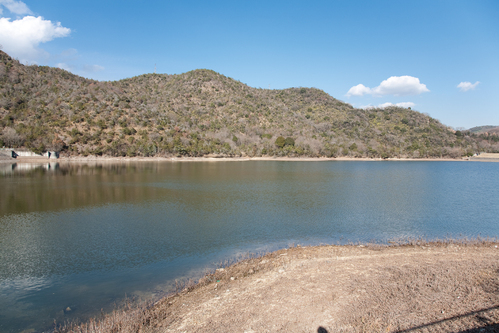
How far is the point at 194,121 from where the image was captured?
298 ft

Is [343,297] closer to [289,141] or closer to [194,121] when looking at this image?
[289,141]

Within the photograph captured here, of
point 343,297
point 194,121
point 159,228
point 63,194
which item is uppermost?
point 194,121

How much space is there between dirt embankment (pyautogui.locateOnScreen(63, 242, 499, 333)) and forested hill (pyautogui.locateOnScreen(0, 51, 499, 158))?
6608 centimetres

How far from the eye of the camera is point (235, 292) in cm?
768

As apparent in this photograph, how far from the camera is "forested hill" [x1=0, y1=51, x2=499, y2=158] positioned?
2692 inches

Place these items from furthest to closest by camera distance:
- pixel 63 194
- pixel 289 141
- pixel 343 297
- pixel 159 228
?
pixel 289 141 < pixel 63 194 < pixel 159 228 < pixel 343 297

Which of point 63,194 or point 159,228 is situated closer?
point 159,228

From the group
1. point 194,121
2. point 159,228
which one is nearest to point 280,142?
point 194,121

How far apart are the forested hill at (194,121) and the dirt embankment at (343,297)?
66.1 m

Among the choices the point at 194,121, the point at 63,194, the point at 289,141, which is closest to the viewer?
the point at 63,194

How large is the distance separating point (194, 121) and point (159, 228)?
77.9m

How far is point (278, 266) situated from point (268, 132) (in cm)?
8486

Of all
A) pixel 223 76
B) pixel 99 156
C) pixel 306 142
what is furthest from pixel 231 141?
pixel 223 76

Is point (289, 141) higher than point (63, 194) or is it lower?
higher
